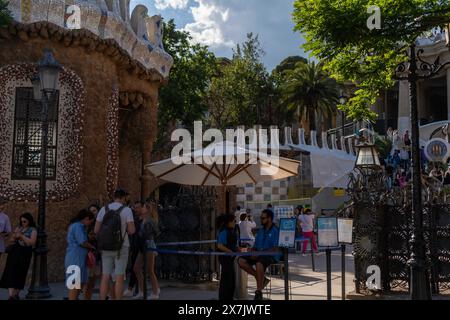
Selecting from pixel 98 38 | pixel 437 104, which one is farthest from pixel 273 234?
pixel 437 104

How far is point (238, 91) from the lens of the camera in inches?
1382

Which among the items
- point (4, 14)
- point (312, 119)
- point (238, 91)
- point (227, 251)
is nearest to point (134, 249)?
point (227, 251)

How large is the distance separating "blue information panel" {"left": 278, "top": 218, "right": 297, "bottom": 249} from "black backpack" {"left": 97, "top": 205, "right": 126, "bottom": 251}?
2.18 meters

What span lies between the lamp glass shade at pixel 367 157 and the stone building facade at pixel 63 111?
19.4ft

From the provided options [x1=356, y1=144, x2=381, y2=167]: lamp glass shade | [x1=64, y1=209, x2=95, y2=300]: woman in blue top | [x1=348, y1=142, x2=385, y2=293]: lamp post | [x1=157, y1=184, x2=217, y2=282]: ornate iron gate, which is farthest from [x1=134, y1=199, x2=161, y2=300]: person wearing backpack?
[x1=356, y1=144, x2=381, y2=167]: lamp glass shade

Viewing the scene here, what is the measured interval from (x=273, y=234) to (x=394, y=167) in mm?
16033

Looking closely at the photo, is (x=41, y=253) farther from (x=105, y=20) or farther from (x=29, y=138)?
(x=105, y=20)

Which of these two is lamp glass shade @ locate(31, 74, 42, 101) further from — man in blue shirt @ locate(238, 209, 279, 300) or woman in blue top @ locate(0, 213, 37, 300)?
man in blue shirt @ locate(238, 209, 279, 300)

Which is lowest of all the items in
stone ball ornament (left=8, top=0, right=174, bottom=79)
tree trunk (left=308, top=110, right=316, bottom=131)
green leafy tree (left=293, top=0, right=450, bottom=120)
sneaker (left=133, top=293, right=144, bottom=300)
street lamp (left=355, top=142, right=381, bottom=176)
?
sneaker (left=133, top=293, right=144, bottom=300)

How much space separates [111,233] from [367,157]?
7158 mm

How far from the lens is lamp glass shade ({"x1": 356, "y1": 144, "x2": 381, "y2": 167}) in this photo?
12.2 meters

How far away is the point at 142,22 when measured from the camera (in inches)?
568

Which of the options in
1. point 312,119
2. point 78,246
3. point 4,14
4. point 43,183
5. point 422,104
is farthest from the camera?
point 422,104
